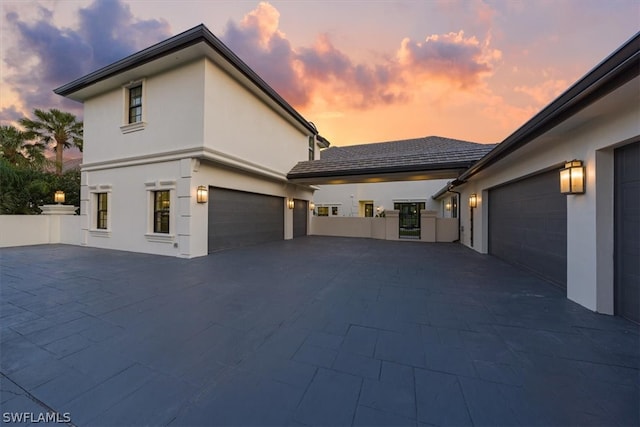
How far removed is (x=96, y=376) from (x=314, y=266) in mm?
4574

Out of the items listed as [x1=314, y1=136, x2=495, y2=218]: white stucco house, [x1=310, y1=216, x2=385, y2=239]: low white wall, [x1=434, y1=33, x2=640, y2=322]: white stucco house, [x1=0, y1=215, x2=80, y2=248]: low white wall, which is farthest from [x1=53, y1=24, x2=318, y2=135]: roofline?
[x1=314, y1=136, x2=495, y2=218]: white stucco house

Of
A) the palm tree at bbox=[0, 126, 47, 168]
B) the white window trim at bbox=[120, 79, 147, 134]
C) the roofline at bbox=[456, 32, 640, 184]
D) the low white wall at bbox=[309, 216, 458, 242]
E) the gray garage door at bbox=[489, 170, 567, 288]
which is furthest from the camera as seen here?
the low white wall at bbox=[309, 216, 458, 242]

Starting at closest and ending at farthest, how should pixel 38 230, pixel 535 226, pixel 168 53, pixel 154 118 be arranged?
1. pixel 535 226
2. pixel 168 53
3. pixel 154 118
4. pixel 38 230

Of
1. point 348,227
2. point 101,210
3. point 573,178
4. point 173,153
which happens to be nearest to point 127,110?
point 173,153

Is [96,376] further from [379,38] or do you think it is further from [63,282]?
[379,38]

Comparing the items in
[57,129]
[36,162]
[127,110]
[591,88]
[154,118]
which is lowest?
[591,88]

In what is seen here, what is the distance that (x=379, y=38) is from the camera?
8.57 m

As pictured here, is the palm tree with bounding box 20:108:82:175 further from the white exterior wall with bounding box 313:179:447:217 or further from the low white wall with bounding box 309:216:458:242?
the white exterior wall with bounding box 313:179:447:217

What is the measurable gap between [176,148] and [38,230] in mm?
7645

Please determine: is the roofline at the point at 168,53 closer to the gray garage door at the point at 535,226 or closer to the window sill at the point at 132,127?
the window sill at the point at 132,127

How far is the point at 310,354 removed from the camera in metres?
2.24

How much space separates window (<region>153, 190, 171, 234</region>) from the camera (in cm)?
750

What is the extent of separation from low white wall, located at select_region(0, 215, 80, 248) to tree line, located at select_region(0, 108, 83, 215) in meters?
2.00

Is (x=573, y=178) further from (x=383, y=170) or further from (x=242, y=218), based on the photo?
(x=242, y=218)
